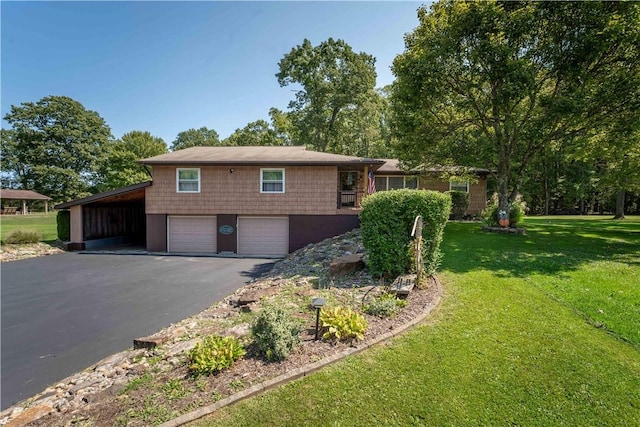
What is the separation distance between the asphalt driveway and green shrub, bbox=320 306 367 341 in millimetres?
3568

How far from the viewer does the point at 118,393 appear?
10.8ft

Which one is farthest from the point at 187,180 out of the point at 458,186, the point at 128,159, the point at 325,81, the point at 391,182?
the point at 128,159

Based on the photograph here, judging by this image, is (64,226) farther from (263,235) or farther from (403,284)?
(403,284)

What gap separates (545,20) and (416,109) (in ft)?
17.0

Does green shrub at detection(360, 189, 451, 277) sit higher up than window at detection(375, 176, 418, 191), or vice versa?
window at detection(375, 176, 418, 191)

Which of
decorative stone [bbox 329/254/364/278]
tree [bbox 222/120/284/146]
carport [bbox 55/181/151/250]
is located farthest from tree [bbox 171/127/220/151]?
decorative stone [bbox 329/254/364/278]

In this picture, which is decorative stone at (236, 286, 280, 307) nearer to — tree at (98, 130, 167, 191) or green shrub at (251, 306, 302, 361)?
green shrub at (251, 306, 302, 361)

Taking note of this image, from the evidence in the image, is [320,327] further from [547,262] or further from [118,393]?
[547,262]

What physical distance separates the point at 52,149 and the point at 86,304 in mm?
47793

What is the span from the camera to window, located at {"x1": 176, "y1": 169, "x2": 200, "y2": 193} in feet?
45.5

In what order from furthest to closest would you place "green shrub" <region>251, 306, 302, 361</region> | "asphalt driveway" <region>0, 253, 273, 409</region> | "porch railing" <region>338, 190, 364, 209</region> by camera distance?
"porch railing" <region>338, 190, 364, 209</region> < "asphalt driveway" <region>0, 253, 273, 409</region> < "green shrub" <region>251, 306, 302, 361</region>

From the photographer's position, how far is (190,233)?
46.5ft

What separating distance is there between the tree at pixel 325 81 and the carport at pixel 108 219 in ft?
54.7

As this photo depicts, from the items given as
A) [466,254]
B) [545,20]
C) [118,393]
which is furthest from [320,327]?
[545,20]
